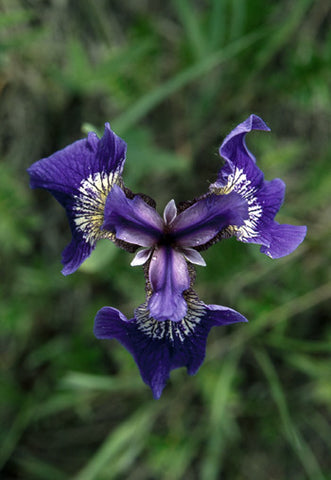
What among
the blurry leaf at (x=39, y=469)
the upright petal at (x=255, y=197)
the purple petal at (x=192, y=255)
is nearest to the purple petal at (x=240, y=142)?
the upright petal at (x=255, y=197)

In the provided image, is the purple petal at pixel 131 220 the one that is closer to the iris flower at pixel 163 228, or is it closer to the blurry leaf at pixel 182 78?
the iris flower at pixel 163 228

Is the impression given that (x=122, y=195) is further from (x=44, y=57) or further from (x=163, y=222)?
(x=44, y=57)

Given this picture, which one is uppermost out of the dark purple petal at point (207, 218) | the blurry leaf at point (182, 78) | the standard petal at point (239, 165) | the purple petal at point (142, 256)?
the blurry leaf at point (182, 78)

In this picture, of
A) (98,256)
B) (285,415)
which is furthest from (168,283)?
(285,415)

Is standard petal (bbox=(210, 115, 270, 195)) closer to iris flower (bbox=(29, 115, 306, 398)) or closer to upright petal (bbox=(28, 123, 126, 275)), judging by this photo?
iris flower (bbox=(29, 115, 306, 398))

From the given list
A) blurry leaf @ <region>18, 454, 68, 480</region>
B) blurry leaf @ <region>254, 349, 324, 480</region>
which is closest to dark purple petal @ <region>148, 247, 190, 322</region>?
blurry leaf @ <region>254, 349, 324, 480</region>

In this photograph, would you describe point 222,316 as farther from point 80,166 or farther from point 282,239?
point 80,166

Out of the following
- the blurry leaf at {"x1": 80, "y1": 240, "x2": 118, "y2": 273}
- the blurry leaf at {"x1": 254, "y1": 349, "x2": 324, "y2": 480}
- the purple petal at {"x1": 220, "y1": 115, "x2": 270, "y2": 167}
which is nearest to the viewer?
the purple petal at {"x1": 220, "y1": 115, "x2": 270, "y2": 167}

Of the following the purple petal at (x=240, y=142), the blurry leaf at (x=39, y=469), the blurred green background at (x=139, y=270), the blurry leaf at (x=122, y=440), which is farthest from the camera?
the blurry leaf at (x=39, y=469)

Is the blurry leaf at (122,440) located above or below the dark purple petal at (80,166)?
below
